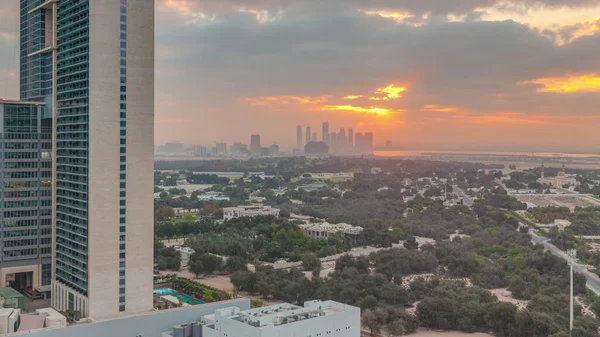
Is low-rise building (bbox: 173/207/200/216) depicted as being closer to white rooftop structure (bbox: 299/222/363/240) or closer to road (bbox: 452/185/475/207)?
white rooftop structure (bbox: 299/222/363/240)

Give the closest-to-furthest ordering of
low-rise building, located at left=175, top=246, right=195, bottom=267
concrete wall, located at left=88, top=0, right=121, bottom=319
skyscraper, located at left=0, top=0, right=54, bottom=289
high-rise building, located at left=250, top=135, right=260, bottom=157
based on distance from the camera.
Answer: concrete wall, located at left=88, top=0, right=121, bottom=319
skyscraper, located at left=0, top=0, right=54, bottom=289
low-rise building, located at left=175, top=246, right=195, bottom=267
high-rise building, located at left=250, top=135, right=260, bottom=157

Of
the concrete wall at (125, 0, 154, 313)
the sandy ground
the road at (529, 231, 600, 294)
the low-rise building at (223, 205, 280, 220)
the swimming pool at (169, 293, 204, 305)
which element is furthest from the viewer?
the low-rise building at (223, 205, 280, 220)

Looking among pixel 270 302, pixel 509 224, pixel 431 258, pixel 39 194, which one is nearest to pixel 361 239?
pixel 431 258

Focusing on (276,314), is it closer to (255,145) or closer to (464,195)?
(464,195)

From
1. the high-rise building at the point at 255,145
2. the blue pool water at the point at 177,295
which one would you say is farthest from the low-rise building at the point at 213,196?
the high-rise building at the point at 255,145

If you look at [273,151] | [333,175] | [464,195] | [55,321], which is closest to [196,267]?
[55,321]

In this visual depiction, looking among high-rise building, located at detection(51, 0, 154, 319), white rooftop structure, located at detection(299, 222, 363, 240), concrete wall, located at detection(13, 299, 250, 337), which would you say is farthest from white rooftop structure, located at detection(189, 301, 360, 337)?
white rooftop structure, located at detection(299, 222, 363, 240)
